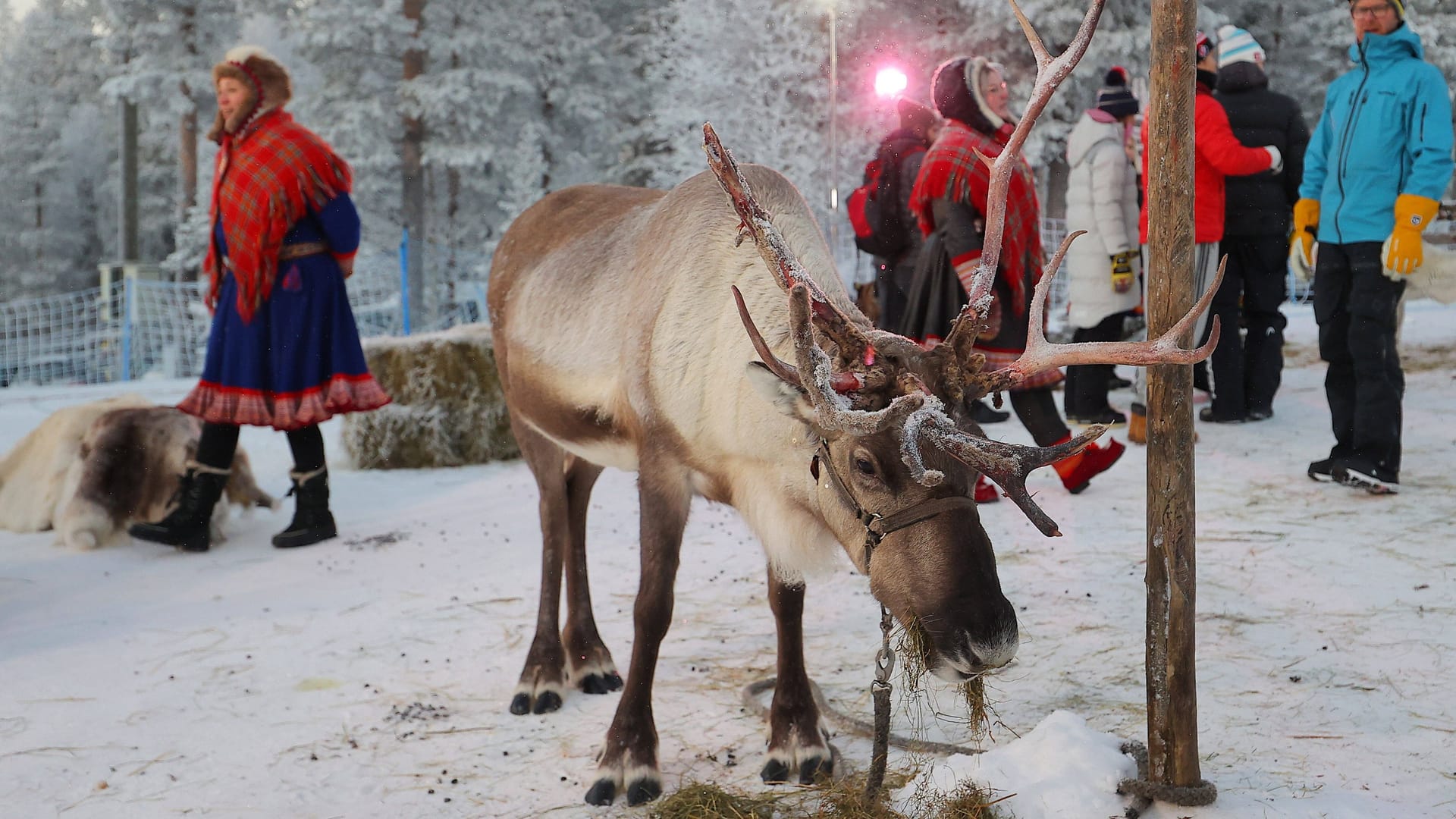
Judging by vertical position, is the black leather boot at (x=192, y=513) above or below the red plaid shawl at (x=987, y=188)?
below

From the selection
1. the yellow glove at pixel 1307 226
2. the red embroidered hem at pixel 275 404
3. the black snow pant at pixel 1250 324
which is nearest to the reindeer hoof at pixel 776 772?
the red embroidered hem at pixel 275 404

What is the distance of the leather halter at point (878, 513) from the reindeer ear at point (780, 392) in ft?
0.43

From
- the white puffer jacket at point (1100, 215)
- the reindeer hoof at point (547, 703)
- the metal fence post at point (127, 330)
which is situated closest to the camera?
the reindeer hoof at point (547, 703)

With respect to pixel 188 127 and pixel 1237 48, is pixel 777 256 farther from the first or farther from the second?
pixel 188 127

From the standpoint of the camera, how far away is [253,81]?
17.1ft

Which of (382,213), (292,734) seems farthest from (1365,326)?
(382,213)

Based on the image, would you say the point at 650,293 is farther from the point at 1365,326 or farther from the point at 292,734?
the point at 1365,326

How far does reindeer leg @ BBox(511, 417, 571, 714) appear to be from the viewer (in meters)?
3.40

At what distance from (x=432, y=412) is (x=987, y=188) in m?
4.08

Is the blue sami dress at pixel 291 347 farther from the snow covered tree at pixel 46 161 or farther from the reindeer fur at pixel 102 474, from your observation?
the snow covered tree at pixel 46 161

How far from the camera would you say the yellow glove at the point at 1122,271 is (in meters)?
6.23

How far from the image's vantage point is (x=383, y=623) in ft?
13.6

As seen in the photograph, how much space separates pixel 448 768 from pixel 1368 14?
15.6 feet

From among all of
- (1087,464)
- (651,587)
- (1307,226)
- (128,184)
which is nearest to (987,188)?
(1087,464)
